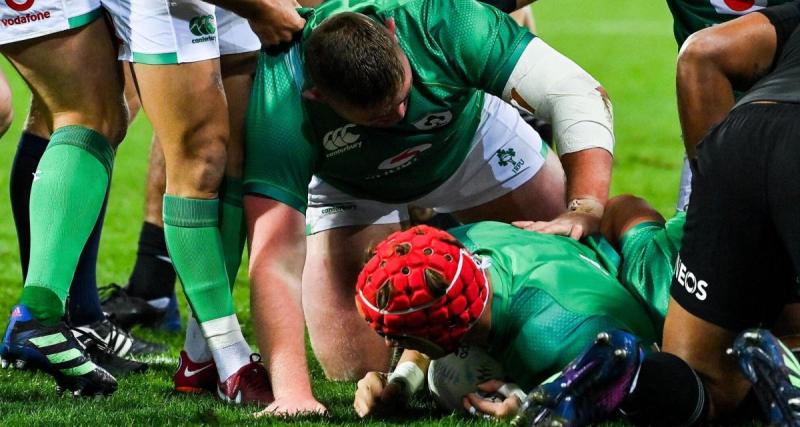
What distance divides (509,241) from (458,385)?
463 millimetres

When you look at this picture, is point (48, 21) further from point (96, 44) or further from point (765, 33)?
point (765, 33)

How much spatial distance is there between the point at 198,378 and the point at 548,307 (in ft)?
4.70

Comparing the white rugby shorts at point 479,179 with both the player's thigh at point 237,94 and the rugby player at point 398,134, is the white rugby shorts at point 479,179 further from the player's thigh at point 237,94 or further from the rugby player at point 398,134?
the player's thigh at point 237,94

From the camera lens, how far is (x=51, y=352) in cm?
400

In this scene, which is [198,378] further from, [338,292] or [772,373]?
[772,373]

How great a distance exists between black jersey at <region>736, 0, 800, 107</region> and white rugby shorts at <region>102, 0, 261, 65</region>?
175 cm

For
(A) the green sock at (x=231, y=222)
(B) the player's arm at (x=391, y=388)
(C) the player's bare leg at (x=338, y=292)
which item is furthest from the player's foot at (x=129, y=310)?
(B) the player's arm at (x=391, y=388)

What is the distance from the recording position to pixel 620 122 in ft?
47.4

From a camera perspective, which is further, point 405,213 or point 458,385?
point 405,213

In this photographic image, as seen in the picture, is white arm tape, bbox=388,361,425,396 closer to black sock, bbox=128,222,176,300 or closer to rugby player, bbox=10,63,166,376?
rugby player, bbox=10,63,166,376

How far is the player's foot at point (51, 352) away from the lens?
4.00m

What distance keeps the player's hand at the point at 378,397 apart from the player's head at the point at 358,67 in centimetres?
83

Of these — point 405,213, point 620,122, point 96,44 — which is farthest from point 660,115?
point 96,44

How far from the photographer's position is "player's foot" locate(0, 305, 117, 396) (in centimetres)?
400
